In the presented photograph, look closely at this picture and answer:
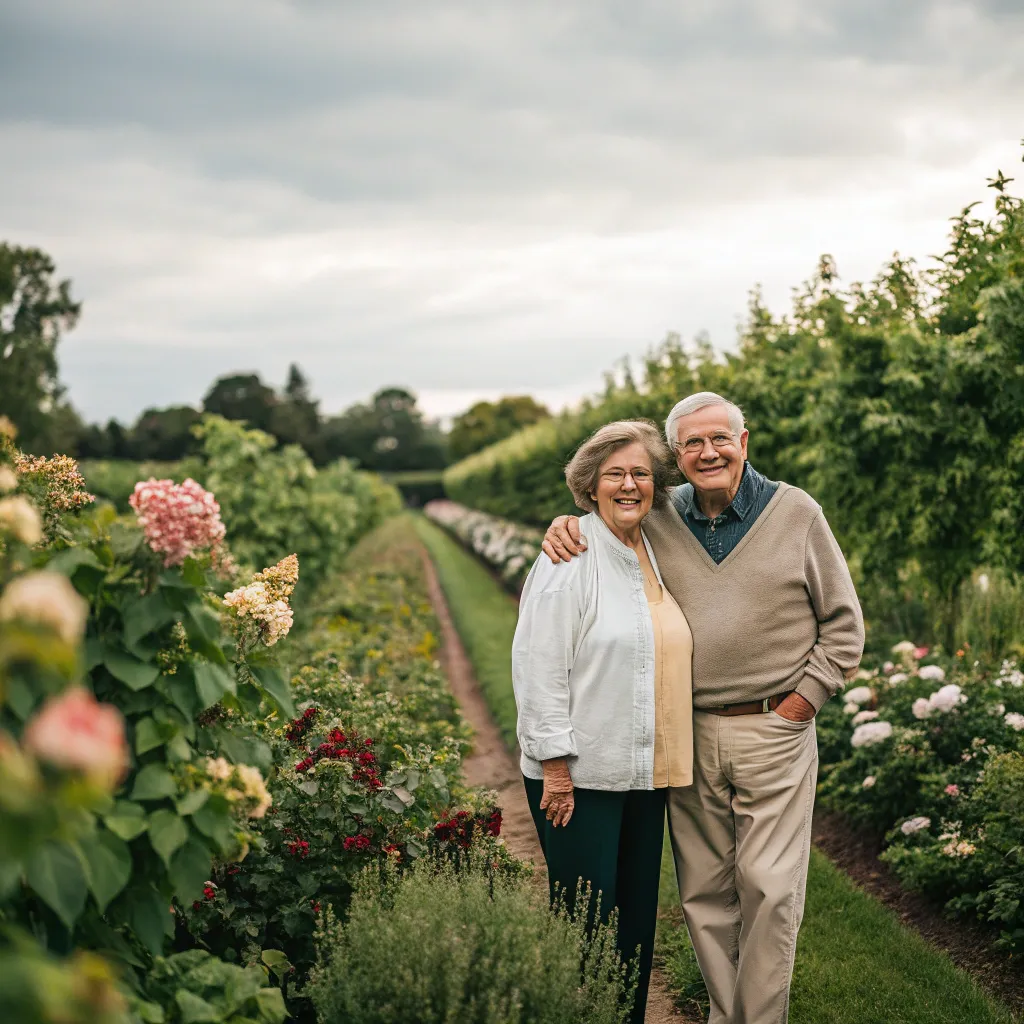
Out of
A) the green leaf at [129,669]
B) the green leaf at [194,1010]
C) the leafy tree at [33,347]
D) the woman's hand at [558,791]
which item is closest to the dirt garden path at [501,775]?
the woman's hand at [558,791]

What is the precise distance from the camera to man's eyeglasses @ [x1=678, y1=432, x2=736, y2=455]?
11.0 ft

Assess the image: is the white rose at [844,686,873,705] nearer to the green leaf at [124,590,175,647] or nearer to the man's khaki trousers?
the man's khaki trousers

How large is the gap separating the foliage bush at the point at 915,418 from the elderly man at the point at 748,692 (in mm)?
3228

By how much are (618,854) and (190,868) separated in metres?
1.73

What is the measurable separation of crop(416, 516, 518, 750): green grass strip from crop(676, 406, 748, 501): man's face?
16.3 feet

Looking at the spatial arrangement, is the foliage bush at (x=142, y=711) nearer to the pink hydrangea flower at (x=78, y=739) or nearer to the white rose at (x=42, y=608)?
the white rose at (x=42, y=608)

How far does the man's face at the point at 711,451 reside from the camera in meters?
3.34

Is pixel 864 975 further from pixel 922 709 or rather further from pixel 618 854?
pixel 922 709

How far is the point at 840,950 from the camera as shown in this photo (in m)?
4.21

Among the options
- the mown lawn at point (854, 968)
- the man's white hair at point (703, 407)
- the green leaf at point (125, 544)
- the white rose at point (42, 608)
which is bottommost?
the mown lawn at point (854, 968)

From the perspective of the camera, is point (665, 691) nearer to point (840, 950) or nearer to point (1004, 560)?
point (840, 950)

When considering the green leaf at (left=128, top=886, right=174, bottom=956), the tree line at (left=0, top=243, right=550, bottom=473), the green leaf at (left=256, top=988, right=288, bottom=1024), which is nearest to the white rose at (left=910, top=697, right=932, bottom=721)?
the green leaf at (left=256, top=988, right=288, bottom=1024)

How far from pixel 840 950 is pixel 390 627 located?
21.7 feet

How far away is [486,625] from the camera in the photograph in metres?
13.8
